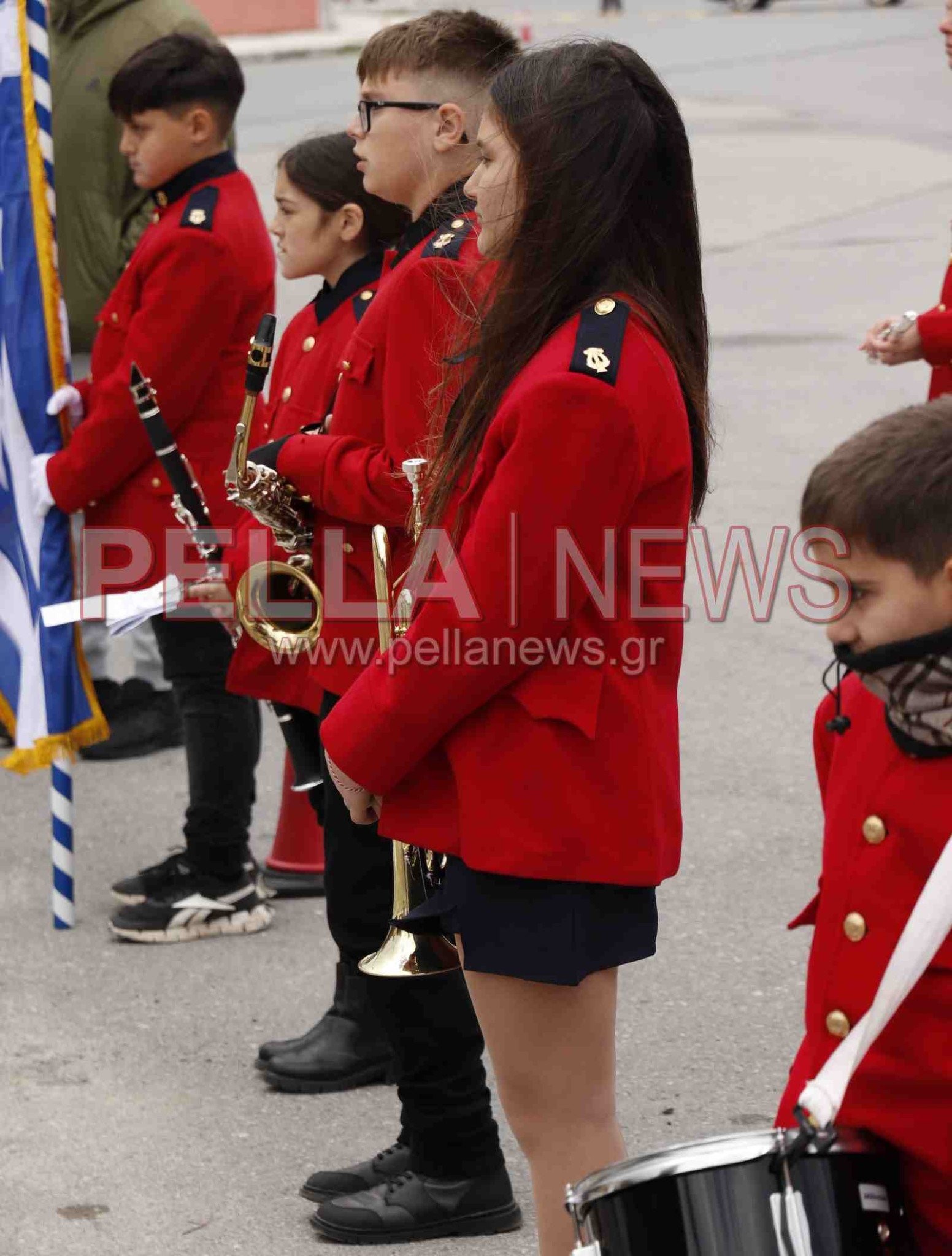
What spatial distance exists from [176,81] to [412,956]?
2143 mm

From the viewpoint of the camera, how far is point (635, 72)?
2.30 m

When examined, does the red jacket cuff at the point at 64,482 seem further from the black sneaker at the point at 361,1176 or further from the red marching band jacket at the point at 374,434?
the black sneaker at the point at 361,1176

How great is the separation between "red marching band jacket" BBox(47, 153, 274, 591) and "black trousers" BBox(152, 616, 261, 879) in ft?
0.67

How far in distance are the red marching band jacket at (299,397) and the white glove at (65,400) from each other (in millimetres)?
667

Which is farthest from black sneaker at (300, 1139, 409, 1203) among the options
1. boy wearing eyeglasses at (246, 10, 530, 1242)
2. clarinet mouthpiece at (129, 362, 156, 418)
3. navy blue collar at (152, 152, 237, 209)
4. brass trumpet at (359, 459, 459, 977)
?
navy blue collar at (152, 152, 237, 209)

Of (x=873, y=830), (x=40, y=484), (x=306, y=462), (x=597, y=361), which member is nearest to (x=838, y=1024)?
(x=873, y=830)

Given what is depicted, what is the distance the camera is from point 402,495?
293cm

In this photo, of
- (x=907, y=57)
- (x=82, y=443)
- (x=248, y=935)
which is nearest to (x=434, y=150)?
(x=82, y=443)

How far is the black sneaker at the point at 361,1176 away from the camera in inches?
125

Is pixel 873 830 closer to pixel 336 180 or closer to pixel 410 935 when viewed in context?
pixel 410 935

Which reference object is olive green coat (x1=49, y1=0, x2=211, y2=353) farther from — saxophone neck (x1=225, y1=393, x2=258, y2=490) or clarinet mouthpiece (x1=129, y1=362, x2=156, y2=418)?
saxophone neck (x1=225, y1=393, x2=258, y2=490)

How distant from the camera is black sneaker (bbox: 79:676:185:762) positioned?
5414mm

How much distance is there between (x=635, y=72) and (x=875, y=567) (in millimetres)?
780

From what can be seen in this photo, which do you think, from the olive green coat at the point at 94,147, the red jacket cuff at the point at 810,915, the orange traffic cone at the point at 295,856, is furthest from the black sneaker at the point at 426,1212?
the olive green coat at the point at 94,147
